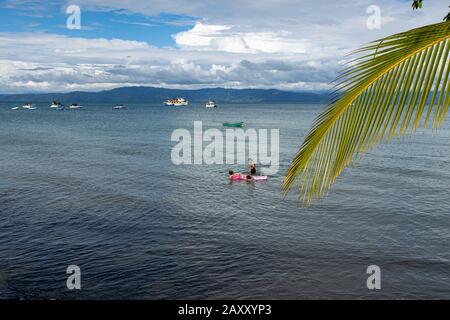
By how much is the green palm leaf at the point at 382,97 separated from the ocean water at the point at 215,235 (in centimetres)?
2026

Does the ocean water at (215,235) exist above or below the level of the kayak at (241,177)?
below

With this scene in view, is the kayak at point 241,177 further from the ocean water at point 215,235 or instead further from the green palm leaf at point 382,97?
the green palm leaf at point 382,97

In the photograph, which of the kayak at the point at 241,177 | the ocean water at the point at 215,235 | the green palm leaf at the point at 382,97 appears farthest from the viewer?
the kayak at the point at 241,177

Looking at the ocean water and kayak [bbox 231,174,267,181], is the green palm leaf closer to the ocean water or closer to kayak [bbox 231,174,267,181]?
the ocean water

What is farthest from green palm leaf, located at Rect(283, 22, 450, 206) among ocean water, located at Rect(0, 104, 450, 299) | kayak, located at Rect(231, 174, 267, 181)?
kayak, located at Rect(231, 174, 267, 181)

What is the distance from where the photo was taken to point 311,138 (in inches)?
115

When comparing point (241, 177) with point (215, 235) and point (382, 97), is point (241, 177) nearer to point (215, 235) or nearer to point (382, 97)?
point (215, 235)

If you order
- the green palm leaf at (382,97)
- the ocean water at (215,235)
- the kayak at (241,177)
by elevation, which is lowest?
the ocean water at (215,235)

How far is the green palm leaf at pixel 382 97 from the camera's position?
247 cm

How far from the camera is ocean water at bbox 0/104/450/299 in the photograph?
906 inches

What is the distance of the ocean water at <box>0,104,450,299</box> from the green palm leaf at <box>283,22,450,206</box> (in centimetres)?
2026

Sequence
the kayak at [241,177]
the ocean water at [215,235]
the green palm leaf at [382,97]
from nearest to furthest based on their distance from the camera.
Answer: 1. the green palm leaf at [382,97]
2. the ocean water at [215,235]
3. the kayak at [241,177]

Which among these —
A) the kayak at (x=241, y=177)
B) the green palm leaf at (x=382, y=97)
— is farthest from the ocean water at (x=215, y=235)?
the green palm leaf at (x=382, y=97)
